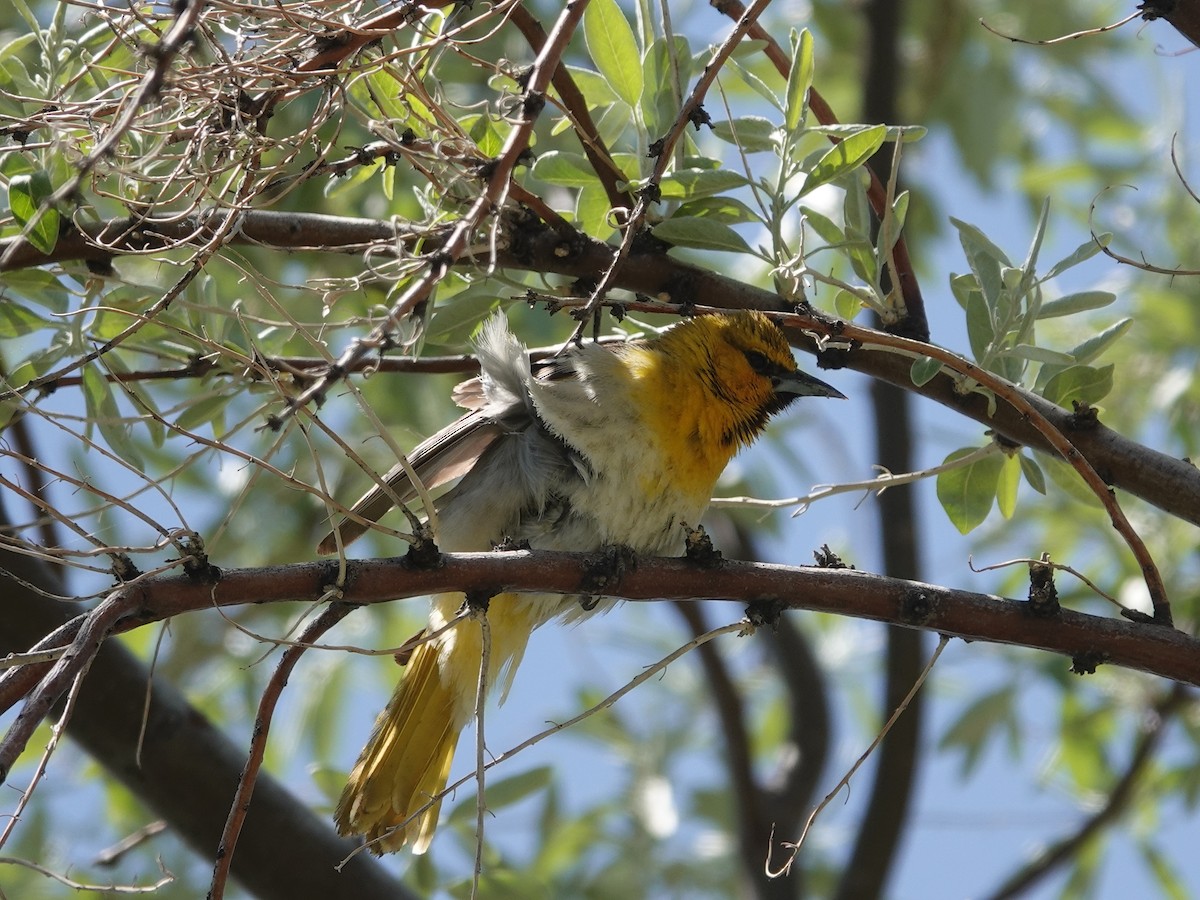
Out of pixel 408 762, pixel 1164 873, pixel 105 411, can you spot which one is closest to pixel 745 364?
pixel 408 762

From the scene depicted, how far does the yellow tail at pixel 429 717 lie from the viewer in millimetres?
3322

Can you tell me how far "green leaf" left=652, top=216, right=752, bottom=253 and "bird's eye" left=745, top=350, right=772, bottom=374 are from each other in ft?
3.24

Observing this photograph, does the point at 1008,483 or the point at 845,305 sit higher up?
the point at 845,305

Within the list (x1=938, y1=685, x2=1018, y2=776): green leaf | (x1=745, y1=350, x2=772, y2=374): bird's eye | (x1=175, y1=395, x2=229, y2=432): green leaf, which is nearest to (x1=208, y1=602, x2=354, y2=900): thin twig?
(x1=175, y1=395, x2=229, y2=432): green leaf

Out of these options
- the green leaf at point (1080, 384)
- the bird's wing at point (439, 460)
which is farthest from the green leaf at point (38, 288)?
the green leaf at point (1080, 384)

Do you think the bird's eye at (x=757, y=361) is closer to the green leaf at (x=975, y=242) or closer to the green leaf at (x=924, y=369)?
the green leaf at (x=975, y=242)

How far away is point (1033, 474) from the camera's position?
106 inches

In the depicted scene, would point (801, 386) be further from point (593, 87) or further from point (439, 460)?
point (593, 87)

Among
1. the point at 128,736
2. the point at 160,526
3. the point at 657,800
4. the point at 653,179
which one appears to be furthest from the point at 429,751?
the point at 657,800

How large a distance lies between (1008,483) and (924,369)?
58 centimetres

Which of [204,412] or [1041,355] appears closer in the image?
[1041,355]

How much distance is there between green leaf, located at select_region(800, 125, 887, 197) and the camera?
8.09ft

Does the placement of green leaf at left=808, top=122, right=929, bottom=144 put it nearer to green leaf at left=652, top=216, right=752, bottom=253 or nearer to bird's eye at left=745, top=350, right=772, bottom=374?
green leaf at left=652, top=216, right=752, bottom=253

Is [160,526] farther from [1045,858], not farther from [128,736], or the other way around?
[1045,858]
